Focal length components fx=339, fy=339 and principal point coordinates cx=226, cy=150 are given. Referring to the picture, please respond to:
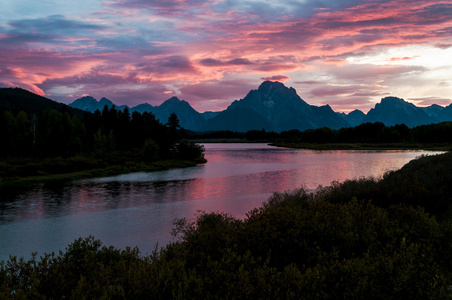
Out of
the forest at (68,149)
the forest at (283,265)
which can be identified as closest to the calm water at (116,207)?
the forest at (283,265)

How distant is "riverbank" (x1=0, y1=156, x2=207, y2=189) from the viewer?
174 ft

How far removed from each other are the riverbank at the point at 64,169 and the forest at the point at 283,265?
45853 millimetres

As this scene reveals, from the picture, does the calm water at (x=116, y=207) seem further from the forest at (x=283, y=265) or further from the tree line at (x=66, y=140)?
the tree line at (x=66, y=140)

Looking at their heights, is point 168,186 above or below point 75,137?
below

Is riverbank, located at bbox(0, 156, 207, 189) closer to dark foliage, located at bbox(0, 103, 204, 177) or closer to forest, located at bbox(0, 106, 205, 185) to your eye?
forest, located at bbox(0, 106, 205, 185)

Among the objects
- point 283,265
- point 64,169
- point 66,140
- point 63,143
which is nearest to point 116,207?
point 283,265

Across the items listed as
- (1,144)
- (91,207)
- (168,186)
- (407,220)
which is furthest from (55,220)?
(1,144)

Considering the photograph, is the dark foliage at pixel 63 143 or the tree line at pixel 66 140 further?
the tree line at pixel 66 140

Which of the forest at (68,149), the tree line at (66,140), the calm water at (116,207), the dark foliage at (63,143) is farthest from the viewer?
the tree line at (66,140)

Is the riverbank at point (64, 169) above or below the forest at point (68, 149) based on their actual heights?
below

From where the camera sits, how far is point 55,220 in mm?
28359

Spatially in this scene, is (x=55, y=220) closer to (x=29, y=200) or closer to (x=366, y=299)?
(x=29, y=200)

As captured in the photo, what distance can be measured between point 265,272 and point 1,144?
87422 millimetres

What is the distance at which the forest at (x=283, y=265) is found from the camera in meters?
6.72
